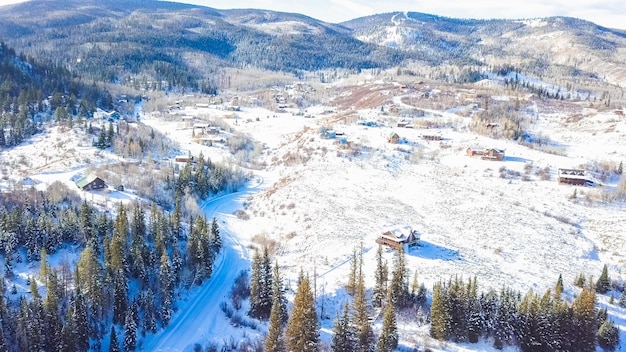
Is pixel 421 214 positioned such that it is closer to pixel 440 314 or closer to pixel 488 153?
pixel 488 153

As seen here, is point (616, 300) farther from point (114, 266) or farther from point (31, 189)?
point (31, 189)

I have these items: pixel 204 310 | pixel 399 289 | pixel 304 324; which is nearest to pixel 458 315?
pixel 399 289

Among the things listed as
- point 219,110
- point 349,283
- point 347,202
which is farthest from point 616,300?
point 219,110

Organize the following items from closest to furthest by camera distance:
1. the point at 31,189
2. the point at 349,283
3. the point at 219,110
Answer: the point at 349,283 → the point at 31,189 → the point at 219,110

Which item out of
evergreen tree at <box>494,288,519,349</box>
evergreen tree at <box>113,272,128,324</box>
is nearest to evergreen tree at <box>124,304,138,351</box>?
evergreen tree at <box>113,272,128,324</box>

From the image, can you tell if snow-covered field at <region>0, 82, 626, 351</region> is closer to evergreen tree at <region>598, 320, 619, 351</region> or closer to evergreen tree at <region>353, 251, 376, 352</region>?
evergreen tree at <region>598, 320, 619, 351</region>
